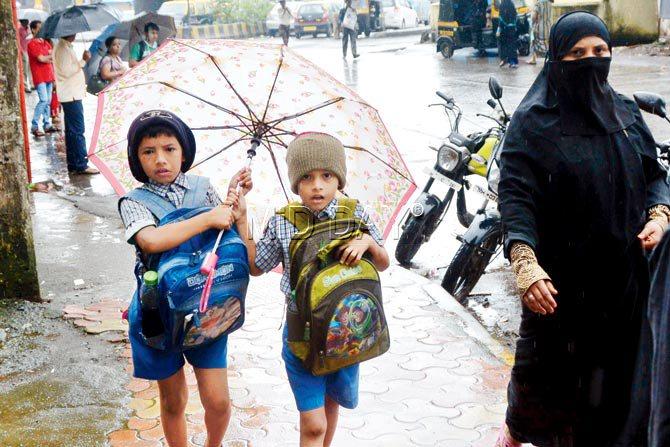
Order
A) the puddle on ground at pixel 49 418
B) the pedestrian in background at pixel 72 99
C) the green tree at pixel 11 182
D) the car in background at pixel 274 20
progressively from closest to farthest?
the puddle on ground at pixel 49 418
the green tree at pixel 11 182
the pedestrian in background at pixel 72 99
the car in background at pixel 274 20

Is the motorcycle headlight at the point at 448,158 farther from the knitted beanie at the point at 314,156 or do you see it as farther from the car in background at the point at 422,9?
the car in background at the point at 422,9

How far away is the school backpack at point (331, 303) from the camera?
3.19 metres

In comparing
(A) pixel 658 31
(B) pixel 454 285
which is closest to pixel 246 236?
(B) pixel 454 285

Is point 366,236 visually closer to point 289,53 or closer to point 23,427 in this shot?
point 289,53

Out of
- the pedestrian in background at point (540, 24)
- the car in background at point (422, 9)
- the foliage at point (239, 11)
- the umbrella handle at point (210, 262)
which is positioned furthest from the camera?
the car in background at point (422, 9)

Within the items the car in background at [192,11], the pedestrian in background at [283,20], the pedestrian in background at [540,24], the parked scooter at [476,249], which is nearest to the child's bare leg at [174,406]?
the parked scooter at [476,249]

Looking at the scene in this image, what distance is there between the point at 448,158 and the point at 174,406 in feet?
12.2

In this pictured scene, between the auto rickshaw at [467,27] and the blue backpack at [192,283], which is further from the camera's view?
the auto rickshaw at [467,27]

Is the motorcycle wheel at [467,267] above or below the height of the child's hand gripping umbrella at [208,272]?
below

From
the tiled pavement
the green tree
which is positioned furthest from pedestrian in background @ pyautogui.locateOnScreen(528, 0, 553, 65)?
the green tree

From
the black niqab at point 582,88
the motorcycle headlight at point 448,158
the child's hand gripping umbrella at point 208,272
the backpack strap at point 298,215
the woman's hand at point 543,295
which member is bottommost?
the motorcycle headlight at point 448,158

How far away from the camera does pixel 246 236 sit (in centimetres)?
348

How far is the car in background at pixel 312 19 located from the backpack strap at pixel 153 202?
3261cm

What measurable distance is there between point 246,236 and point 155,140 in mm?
509
